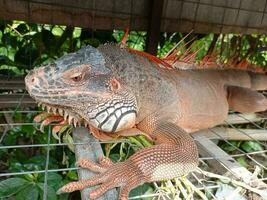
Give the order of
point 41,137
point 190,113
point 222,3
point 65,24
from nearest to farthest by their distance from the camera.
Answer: point 190,113
point 41,137
point 65,24
point 222,3

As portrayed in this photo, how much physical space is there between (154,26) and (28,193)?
192 centimetres

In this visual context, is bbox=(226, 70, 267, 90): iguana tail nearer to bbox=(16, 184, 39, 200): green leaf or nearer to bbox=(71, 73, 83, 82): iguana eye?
bbox=(71, 73, 83, 82): iguana eye

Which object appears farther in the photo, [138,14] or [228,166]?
[138,14]

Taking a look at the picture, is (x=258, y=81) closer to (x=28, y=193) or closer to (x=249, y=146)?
(x=249, y=146)

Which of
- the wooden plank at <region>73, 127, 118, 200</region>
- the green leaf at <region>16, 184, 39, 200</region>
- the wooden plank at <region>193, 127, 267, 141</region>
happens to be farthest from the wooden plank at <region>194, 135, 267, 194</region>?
the green leaf at <region>16, 184, 39, 200</region>

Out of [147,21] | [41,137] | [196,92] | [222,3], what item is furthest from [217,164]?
[222,3]

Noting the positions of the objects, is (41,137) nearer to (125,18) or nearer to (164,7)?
(125,18)

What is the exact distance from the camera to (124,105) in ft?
6.16

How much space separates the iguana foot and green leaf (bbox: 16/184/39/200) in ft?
1.46

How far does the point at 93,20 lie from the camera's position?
10.1 feet

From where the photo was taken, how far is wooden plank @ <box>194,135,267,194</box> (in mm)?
1753

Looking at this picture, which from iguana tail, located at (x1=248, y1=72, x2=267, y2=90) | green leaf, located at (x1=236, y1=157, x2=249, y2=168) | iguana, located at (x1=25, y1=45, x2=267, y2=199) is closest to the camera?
iguana, located at (x1=25, y1=45, x2=267, y2=199)

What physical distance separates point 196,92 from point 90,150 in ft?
3.53

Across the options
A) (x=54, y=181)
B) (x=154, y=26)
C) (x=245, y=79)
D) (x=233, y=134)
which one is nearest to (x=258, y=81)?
(x=245, y=79)
